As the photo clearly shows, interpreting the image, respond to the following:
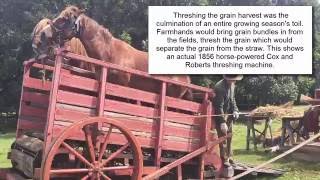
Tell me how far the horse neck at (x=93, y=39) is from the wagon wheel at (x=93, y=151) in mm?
1552

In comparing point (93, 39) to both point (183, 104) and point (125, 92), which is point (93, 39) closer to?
point (125, 92)

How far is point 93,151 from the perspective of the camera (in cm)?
697

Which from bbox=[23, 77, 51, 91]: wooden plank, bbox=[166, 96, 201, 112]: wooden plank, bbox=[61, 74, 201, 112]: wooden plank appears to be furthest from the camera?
bbox=[23, 77, 51, 91]: wooden plank

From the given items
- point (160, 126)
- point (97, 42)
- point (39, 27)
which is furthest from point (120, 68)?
point (39, 27)

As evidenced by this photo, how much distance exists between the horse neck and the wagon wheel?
1.55 meters

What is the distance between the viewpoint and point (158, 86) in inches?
309

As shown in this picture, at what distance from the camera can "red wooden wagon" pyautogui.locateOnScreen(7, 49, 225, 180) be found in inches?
266

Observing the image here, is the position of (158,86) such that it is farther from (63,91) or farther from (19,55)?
(19,55)

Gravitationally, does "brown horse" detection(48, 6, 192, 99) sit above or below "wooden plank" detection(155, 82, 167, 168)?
above

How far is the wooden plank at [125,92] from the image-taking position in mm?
6859

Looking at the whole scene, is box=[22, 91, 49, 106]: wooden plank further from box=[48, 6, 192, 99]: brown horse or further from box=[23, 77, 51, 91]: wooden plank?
box=[48, 6, 192, 99]: brown horse

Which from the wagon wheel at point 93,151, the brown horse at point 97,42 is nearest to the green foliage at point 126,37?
the brown horse at point 97,42

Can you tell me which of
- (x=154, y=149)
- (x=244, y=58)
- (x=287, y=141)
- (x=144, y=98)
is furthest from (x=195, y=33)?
(x=287, y=141)

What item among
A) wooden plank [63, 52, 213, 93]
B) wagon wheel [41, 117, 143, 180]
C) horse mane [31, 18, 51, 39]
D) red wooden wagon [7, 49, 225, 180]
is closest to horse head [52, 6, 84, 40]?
red wooden wagon [7, 49, 225, 180]
